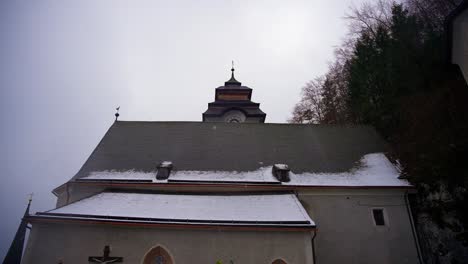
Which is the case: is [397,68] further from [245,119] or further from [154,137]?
[154,137]

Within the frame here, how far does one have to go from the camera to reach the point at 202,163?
13414mm

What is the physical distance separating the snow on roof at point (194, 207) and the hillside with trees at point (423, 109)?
5.65 meters

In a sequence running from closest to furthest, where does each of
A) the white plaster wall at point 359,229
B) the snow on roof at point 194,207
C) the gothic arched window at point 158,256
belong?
the gothic arched window at point 158,256
the snow on roof at point 194,207
the white plaster wall at point 359,229

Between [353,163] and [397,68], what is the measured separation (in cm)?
580

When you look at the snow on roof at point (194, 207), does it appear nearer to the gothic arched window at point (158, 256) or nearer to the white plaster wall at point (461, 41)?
the gothic arched window at point (158, 256)

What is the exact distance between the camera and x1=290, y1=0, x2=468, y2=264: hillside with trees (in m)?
10.5

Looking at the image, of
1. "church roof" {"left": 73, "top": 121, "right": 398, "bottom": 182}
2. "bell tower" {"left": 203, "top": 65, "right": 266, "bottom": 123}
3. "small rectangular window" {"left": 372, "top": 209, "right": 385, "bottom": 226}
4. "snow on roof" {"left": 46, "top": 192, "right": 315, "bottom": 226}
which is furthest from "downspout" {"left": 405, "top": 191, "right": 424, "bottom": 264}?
"bell tower" {"left": 203, "top": 65, "right": 266, "bottom": 123}

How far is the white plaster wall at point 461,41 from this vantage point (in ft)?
36.1

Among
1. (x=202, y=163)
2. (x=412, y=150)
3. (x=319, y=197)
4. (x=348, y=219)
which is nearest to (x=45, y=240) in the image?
(x=202, y=163)

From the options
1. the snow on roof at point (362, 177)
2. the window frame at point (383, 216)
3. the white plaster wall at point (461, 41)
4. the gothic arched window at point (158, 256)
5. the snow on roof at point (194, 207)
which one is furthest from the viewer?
the snow on roof at point (362, 177)

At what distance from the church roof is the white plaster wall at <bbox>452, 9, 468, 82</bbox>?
195 inches

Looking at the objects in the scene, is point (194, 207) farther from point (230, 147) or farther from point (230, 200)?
point (230, 147)

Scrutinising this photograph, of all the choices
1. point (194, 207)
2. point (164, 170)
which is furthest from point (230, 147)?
point (194, 207)

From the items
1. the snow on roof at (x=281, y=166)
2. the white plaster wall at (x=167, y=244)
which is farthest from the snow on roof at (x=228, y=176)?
the white plaster wall at (x=167, y=244)
